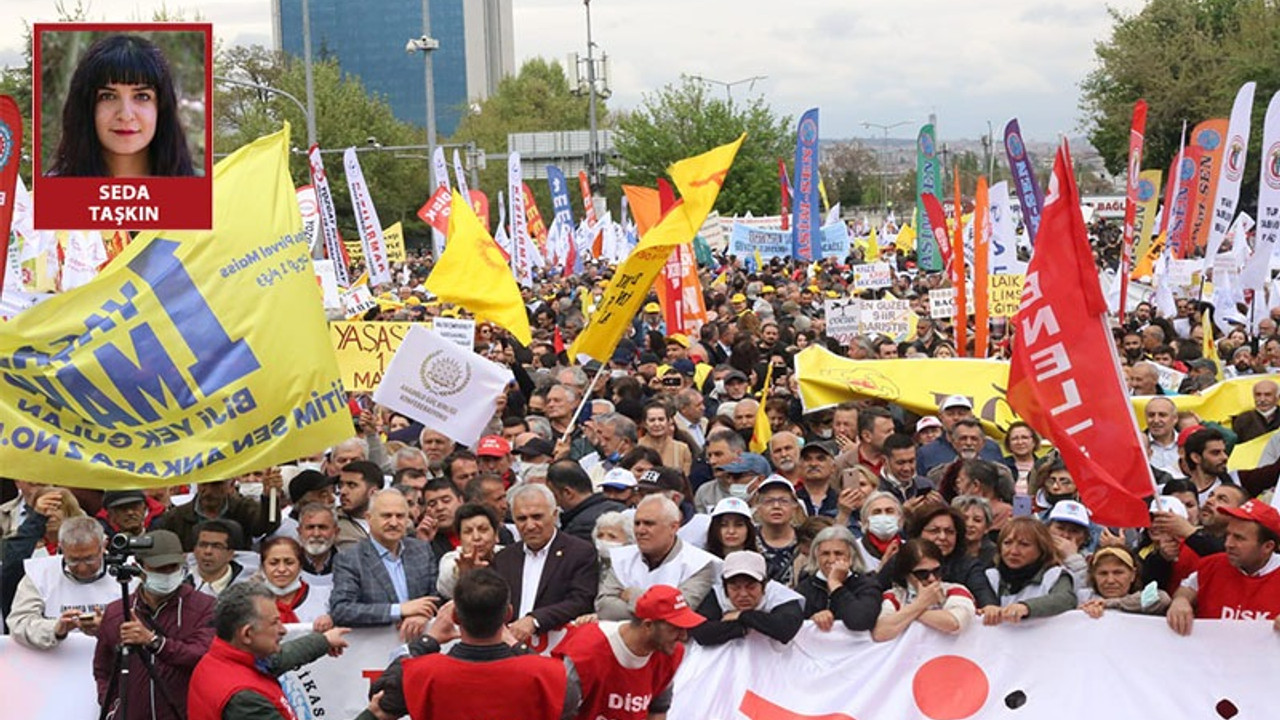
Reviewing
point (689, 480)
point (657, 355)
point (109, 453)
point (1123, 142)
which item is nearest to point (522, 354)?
point (657, 355)

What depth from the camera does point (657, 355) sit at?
1858 centimetres

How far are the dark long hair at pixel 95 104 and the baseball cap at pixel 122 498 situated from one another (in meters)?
1.57

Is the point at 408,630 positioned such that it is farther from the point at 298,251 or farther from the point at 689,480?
the point at 689,480

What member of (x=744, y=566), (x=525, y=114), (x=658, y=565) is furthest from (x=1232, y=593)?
(x=525, y=114)

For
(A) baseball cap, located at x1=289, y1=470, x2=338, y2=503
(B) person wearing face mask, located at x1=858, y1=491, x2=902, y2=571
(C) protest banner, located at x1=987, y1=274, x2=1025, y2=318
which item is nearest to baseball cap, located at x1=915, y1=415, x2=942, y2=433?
(B) person wearing face mask, located at x1=858, y1=491, x2=902, y2=571

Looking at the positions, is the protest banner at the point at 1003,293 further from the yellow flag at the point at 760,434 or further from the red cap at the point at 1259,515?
the red cap at the point at 1259,515

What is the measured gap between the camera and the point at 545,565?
8070 mm

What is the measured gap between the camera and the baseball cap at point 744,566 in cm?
767

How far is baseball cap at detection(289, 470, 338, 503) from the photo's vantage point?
9961 millimetres

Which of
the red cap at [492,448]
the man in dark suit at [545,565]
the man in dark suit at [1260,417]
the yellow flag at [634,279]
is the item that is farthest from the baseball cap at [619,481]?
the man in dark suit at [1260,417]

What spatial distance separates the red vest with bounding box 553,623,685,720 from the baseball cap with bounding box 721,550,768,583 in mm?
941

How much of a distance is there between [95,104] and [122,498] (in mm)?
1942

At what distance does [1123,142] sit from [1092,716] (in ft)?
231

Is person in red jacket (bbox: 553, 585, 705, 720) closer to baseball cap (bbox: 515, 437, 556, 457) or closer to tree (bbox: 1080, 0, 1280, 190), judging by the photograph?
baseball cap (bbox: 515, 437, 556, 457)
